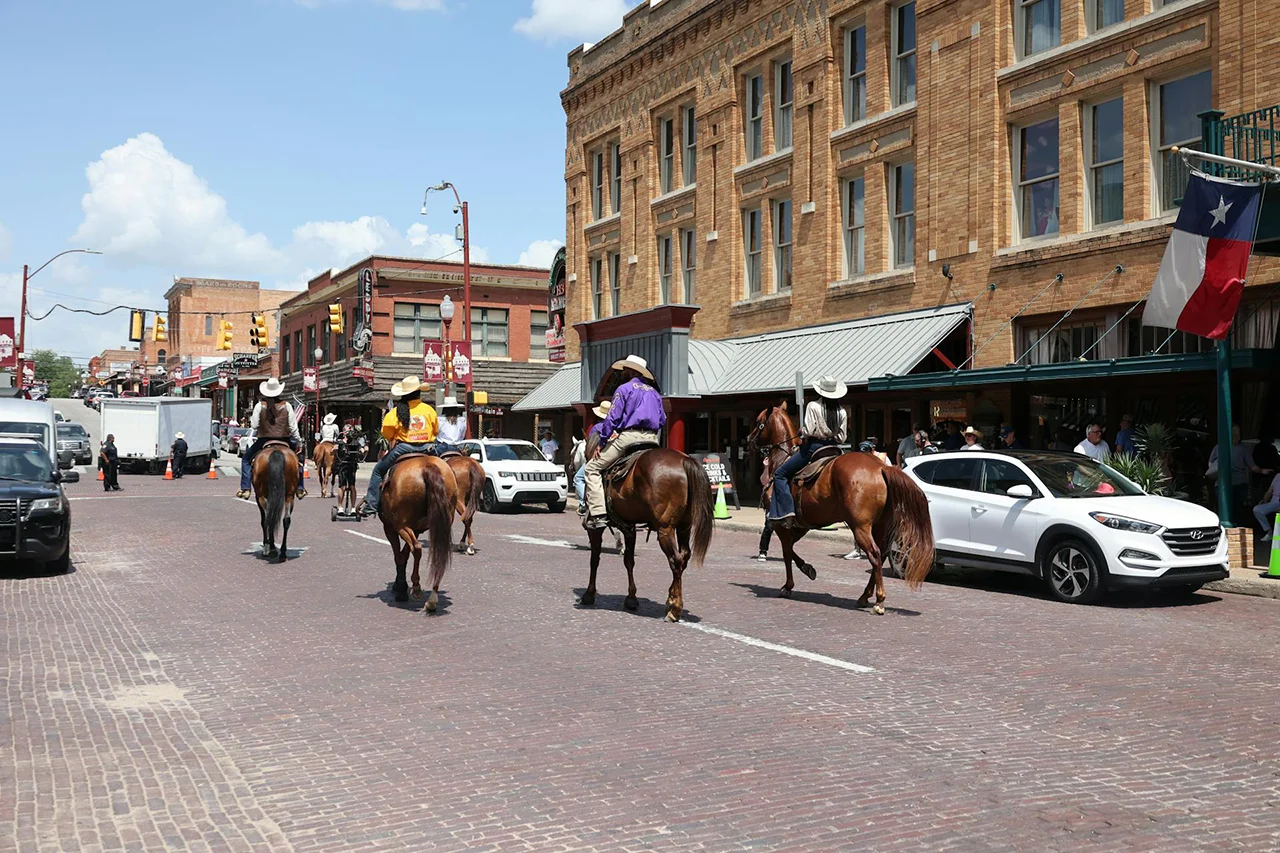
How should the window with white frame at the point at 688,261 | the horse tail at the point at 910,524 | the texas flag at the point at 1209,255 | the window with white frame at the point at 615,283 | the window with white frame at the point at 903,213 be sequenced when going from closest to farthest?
the horse tail at the point at 910,524 → the texas flag at the point at 1209,255 → the window with white frame at the point at 903,213 → the window with white frame at the point at 688,261 → the window with white frame at the point at 615,283

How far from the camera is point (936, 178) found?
23391 mm

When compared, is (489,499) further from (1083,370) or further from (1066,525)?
(1066,525)

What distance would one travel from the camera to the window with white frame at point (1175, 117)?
18.7 metres

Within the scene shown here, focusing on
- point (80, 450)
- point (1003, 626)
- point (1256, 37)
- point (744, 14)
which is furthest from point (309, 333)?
point (1003, 626)

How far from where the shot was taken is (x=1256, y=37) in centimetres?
1766

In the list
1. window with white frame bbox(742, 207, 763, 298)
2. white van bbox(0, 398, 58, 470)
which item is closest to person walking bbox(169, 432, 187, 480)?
white van bbox(0, 398, 58, 470)

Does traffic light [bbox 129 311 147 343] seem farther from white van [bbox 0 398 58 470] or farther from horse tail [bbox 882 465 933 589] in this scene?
horse tail [bbox 882 465 933 589]

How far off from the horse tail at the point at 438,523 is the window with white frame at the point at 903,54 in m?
17.0

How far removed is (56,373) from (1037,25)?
18029 centimetres

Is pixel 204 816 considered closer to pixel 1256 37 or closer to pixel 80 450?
pixel 1256 37

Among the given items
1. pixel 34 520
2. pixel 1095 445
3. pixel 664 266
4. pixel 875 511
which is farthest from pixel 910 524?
pixel 664 266

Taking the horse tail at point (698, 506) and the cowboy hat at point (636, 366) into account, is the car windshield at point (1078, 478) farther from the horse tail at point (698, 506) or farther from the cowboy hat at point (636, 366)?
the cowboy hat at point (636, 366)

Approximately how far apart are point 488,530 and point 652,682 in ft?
44.2

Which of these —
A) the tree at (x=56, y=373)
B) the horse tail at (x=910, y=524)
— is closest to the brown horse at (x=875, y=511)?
the horse tail at (x=910, y=524)
